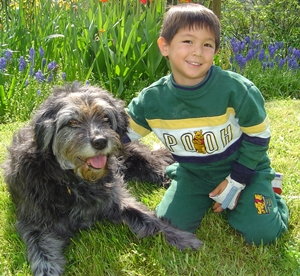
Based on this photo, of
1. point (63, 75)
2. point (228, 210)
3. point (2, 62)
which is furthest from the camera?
point (63, 75)

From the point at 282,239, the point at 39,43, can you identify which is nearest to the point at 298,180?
the point at 282,239

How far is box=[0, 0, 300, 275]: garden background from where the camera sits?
2693 mm

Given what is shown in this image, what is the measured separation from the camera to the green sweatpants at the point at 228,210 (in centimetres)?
290

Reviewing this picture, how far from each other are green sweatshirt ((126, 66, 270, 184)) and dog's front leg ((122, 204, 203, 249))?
513 millimetres

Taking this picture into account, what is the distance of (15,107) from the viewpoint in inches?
211

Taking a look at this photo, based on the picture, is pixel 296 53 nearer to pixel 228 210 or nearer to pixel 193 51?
pixel 228 210

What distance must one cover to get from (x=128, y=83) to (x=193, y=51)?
3304 millimetres

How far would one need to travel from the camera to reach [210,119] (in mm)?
2914

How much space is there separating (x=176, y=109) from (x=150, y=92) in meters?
0.24

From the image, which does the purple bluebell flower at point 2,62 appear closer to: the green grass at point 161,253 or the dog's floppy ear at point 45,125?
the green grass at point 161,253

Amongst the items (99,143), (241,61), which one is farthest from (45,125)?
(241,61)

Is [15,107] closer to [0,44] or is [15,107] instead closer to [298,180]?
[0,44]

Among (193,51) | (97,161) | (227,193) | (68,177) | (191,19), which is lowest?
(227,193)

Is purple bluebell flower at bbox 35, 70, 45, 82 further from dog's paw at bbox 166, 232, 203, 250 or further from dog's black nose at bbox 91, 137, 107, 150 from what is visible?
dog's paw at bbox 166, 232, 203, 250
